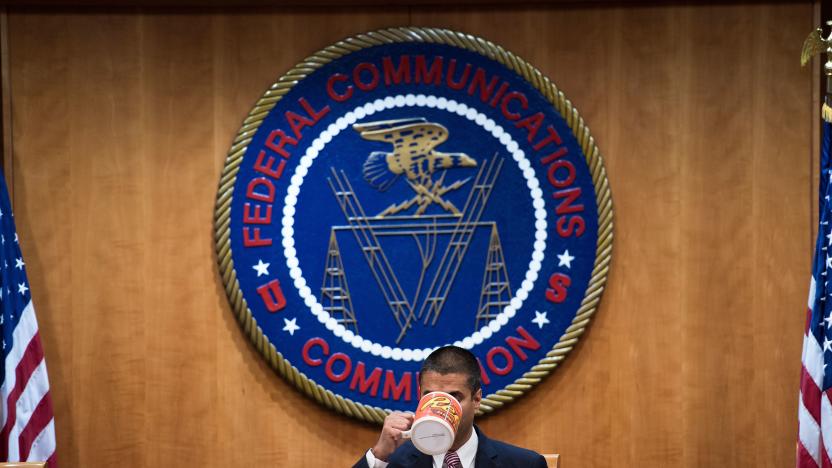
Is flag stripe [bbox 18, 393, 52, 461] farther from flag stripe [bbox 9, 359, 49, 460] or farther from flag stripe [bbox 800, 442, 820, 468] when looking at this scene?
flag stripe [bbox 800, 442, 820, 468]

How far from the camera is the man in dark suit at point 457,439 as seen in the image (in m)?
2.96

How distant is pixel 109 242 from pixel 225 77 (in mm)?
817

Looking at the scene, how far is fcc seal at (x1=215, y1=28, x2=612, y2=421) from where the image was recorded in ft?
13.2

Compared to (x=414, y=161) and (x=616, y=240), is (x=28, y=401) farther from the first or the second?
(x=616, y=240)

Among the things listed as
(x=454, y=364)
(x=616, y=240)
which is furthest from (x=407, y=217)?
(x=454, y=364)

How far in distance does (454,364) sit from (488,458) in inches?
11.4

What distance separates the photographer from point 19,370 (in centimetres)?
386

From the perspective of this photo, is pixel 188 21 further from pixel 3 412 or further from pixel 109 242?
pixel 3 412

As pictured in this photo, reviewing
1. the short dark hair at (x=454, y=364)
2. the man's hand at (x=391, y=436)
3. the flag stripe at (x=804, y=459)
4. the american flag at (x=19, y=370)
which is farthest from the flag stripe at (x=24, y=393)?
the flag stripe at (x=804, y=459)

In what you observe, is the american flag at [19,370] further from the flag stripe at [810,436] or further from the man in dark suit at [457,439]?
the flag stripe at [810,436]

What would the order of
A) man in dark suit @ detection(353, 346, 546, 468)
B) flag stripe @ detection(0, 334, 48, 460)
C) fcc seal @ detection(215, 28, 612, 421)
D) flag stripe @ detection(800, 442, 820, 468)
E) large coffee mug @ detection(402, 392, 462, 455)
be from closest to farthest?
large coffee mug @ detection(402, 392, 462, 455) < man in dark suit @ detection(353, 346, 546, 468) < flag stripe @ detection(800, 442, 820, 468) < flag stripe @ detection(0, 334, 48, 460) < fcc seal @ detection(215, 28, 612, 421)

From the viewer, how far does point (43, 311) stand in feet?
13.4

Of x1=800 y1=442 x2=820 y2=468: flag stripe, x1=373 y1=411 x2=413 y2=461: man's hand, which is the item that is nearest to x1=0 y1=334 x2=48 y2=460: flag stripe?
x1=373 y1=411 x2=413 y2=461: man's hand

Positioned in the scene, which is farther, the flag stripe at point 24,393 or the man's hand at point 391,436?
the flag stripe at point 24,393
